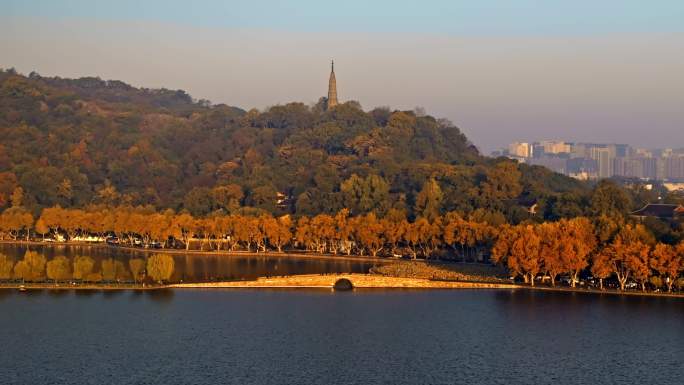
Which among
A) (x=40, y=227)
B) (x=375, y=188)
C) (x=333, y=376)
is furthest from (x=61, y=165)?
(x=333, y=376)

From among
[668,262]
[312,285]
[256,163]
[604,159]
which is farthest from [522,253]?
[604,159]

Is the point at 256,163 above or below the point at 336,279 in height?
above

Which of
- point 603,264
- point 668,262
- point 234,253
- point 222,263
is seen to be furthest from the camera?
point 234,253

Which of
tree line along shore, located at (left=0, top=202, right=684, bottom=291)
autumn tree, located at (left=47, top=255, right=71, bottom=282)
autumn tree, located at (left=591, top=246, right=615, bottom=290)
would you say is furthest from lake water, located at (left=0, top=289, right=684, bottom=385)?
tree line along shore, located at (left=0, top=202, right=684, bottom=291)

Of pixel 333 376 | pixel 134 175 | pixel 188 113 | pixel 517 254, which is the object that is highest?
pixel 188 113

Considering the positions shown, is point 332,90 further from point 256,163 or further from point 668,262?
point 668,262

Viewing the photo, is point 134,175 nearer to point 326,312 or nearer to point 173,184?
point 173,184
